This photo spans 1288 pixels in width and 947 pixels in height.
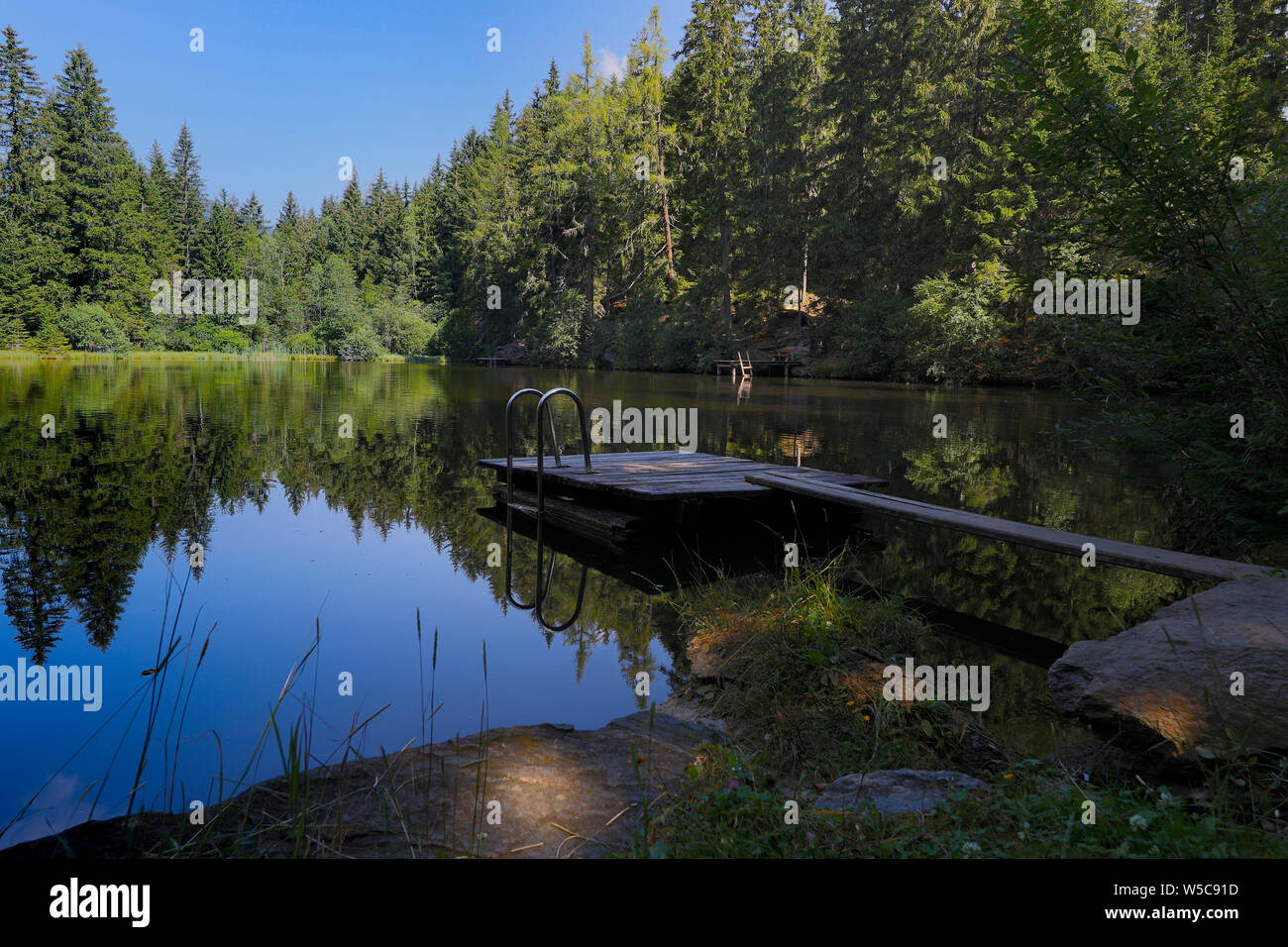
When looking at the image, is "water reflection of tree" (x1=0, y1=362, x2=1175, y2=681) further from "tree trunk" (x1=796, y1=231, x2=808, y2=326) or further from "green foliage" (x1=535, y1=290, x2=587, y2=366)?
"green foliage" (x1=535, y1=290, x2=587, y2=366)

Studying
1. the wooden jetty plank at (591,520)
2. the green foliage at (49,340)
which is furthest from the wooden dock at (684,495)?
the green foliage at (49,340)

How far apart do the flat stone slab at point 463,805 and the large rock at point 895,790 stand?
645 millimetres

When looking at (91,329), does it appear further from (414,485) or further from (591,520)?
(591,520)

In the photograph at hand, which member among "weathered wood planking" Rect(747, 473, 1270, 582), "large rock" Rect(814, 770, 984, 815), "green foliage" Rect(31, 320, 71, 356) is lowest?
"large rock" Rect(814, 770, 984, 815)

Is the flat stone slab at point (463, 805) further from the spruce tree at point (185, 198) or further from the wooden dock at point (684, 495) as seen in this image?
the spruce tree at point (185, 198)

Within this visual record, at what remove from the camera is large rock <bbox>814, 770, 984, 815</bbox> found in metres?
2.64

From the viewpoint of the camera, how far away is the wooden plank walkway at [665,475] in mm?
8062

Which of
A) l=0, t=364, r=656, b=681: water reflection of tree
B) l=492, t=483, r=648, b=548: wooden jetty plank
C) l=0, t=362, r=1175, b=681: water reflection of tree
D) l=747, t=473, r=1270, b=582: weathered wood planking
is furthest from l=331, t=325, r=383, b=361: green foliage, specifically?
l=747, t=473, r=1270, b=582: weathered wood planking

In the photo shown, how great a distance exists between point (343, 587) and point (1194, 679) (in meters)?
5.90

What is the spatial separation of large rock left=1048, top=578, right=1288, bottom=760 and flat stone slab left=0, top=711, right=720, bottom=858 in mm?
1904

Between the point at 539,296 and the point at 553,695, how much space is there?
51.1 meters

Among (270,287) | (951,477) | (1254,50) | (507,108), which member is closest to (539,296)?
(507,108)
